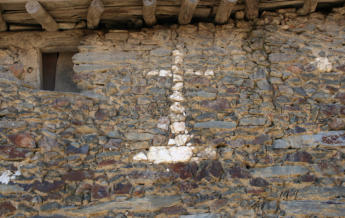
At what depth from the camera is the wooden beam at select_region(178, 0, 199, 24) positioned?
142 inches

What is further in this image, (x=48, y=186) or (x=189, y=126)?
(x=189, y=126)

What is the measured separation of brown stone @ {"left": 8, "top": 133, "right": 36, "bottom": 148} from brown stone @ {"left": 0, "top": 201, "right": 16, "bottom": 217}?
468 millimetres

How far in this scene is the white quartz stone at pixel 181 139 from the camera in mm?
3430

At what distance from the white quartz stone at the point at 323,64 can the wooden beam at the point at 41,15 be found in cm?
238

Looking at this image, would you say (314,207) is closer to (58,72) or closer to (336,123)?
(336,123)

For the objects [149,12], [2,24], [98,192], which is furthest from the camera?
[2,24]

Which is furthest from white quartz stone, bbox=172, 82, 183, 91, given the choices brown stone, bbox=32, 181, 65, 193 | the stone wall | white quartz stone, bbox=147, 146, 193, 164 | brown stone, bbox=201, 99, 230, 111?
brown stone, bbox=32, 181, 65, 193

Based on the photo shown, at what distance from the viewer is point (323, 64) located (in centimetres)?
375

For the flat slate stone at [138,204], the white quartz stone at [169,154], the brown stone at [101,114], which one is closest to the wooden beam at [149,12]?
the brown stone at [101,114]

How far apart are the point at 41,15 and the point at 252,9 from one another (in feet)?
6.15

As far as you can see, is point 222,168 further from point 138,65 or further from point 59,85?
point 59,85

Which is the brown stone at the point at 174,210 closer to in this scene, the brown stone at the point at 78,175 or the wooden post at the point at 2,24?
the brown stone at the point at 78,175

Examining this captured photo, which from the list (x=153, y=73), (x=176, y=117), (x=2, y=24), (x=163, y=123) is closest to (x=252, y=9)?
(x=153, y=73)

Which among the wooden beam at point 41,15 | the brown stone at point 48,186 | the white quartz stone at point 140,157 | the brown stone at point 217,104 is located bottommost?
the brown stone at point 48,186
